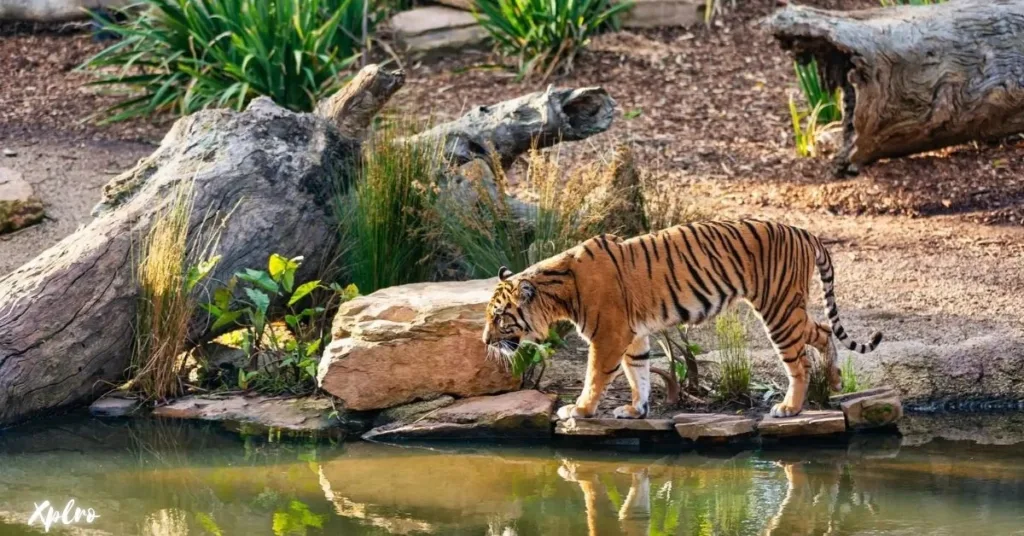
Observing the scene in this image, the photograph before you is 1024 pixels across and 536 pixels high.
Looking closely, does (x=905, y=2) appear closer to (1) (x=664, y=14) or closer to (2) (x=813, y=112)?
(2) (x=813, y=112)

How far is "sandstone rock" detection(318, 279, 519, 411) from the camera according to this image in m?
6.29

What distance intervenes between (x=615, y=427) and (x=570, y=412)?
9.3 inches

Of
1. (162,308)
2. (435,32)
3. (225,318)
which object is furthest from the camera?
(435,32)

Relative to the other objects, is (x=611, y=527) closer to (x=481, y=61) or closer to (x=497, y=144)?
(x=497, y=144)

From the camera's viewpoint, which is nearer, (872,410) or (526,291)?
(526,291)

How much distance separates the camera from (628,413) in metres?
6.11

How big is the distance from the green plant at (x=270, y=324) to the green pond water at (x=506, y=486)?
0.58m

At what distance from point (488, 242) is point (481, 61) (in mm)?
5792

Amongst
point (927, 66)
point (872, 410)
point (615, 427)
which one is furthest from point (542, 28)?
point (872, 410)

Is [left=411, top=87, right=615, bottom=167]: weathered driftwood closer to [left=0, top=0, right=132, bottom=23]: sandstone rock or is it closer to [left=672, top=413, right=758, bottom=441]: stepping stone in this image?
[left=672, top=413, right=758, bottom=441]: stepping stone

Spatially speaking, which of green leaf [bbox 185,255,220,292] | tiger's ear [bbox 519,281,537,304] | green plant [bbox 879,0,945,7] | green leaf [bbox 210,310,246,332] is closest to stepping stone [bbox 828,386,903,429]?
tiger's ear [bbox 519,281,537,304]

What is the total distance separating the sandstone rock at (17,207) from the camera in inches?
351

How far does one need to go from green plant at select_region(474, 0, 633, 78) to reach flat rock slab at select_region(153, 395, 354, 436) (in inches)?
239

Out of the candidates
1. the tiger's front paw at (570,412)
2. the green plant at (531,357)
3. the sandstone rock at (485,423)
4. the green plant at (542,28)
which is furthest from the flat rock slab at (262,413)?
the green plant at (542,28)
